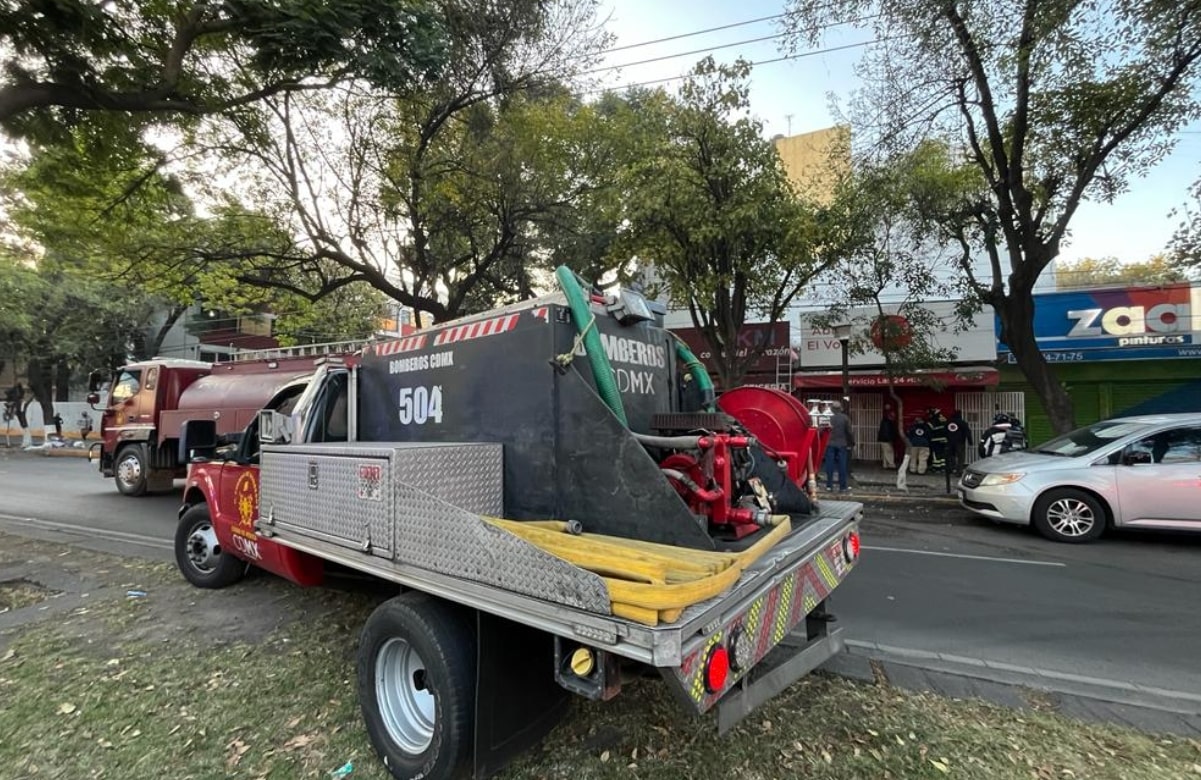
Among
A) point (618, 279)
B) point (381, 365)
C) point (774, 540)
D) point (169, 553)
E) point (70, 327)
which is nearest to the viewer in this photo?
point (774, 540)

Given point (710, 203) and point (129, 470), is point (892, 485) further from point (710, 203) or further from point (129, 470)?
point (129, 470)

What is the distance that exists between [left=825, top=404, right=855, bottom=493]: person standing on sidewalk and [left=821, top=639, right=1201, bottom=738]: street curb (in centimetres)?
806

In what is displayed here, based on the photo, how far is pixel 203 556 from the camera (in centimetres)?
575

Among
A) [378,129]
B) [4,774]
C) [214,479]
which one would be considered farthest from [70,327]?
[4,774]

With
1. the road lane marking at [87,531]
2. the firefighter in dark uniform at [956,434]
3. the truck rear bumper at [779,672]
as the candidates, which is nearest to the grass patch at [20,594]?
the road lane marking at [87,531]

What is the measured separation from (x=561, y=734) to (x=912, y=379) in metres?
15.1

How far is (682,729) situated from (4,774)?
3.34 metres

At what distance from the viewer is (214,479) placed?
527 cm

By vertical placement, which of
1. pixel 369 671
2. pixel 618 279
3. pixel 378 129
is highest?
pixel 378 129

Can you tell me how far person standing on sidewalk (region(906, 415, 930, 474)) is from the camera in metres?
14.8

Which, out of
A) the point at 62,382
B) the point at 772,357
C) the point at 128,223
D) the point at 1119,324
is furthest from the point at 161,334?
the point at 1119,324

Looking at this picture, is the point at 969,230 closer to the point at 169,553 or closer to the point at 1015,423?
the point at 1015,423

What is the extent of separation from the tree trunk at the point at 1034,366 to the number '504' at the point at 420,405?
10.8 metres

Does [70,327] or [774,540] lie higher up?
[70,327]
